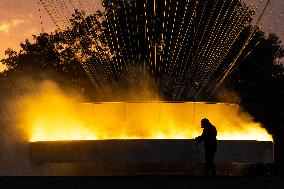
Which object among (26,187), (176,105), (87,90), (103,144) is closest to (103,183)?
(26,187)

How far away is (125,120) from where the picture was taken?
18.7m

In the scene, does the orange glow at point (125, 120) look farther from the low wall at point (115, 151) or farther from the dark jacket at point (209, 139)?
the dark jacket at point (209, 139)

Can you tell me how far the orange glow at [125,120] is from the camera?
18.5 meters

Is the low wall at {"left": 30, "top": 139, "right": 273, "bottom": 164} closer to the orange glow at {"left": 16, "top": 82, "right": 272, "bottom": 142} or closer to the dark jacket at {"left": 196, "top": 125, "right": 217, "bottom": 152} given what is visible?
the orange glow at {"left": 16, "top": 82, "right": 272, "bottom": 142}

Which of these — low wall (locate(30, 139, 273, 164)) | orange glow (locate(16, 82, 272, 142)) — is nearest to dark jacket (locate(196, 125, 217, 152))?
low wall (locate(30, 139, 273, 164))

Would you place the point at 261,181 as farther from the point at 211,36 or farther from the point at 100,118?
the point at 211,36

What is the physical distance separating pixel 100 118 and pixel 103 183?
31.5 feet

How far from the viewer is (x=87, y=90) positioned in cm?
4172

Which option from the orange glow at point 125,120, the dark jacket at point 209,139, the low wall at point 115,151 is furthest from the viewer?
the orange glow at point 125,120

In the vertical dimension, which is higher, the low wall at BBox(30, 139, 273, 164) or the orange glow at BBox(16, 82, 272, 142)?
the orange glow at BBox(16, 82, 272, 142)

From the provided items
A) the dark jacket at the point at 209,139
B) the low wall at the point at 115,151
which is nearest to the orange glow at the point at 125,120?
the low wall at the point at 115,151

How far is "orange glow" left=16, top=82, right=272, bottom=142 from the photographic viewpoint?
Answer: 18531 millimetres

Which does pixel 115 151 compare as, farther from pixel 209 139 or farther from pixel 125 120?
pixel 209 139

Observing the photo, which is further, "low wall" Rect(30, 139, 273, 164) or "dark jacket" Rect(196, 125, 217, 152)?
"low wall" Rect(30, 139, 273, 164)
